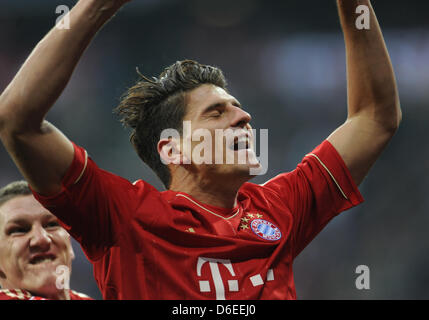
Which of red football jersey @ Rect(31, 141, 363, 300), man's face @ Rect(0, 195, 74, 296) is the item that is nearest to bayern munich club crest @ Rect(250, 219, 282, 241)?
red football jersey @ Rect(31, 141, 363, 300)

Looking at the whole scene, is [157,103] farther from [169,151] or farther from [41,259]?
[41,259]

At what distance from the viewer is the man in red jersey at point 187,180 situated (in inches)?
69.5

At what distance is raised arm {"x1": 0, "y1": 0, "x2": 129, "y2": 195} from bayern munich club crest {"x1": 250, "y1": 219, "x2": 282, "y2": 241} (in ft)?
2.84

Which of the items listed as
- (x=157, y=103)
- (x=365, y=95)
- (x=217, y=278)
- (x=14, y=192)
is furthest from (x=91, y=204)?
(x=365, y=95)

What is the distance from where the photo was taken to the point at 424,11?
745 centimetres

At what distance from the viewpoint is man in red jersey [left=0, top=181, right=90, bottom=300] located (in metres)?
2.81

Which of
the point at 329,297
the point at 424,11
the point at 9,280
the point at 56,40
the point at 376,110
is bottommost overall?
the point at 329,297

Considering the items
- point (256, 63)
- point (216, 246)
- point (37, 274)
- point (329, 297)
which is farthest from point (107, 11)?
point (256, 63)

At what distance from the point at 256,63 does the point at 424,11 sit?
7.91 feet

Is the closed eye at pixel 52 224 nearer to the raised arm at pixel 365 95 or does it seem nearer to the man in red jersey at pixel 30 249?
the man in red jersey at pixel 30 249

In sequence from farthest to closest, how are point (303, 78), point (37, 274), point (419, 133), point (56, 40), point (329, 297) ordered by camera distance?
point (303, 78), point (419, 133), point (329, 297), point (37, 274), point (56, 40)

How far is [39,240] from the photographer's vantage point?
2814mm

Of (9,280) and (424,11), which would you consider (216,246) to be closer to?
(9,280)

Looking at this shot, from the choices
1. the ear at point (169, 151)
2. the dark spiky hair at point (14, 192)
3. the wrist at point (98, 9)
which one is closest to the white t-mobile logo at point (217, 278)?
the ear at point (169, 151)
